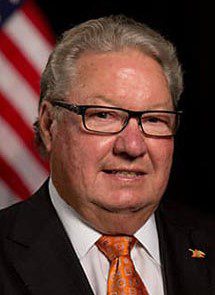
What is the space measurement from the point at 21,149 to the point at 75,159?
0.82m

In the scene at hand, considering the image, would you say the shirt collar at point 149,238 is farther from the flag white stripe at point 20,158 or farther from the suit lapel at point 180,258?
the flag white stripe at point 20,158

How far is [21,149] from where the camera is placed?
2.50 metres

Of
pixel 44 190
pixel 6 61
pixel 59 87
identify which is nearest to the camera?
pixel 59 87

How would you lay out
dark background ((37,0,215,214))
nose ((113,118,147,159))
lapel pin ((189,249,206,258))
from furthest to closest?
dark background ((37,0,215,214))
lapel pin ((189,249,206,258))
nose ((113,118,147,159))

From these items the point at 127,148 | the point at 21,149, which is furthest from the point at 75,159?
the point at 21,149

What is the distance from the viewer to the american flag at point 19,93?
2467 mm

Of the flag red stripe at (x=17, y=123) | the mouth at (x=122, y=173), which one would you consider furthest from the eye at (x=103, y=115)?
the flag red stripe at (x=17, y=123)

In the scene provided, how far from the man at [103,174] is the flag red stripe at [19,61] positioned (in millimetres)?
660

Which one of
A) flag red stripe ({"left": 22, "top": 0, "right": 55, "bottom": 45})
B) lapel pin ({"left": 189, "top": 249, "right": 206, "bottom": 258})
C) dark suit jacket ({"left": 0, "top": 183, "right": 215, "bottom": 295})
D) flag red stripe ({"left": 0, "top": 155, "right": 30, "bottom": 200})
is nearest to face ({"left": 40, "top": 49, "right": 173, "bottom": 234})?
dark suit jacket ({"left": 0, "top": 183, "right": 215, "bottom": 295})

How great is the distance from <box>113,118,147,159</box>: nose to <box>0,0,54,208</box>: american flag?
86 cm

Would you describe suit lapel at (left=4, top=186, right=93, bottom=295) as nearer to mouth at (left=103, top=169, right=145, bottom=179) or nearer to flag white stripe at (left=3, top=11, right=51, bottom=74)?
mouth at (left=103, top=169, right=145, bottom=179)

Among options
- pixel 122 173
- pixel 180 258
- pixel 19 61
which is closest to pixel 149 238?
pixel 180 258

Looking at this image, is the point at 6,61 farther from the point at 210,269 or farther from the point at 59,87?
the point at 210,269

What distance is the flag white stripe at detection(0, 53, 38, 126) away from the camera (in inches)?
97.1
